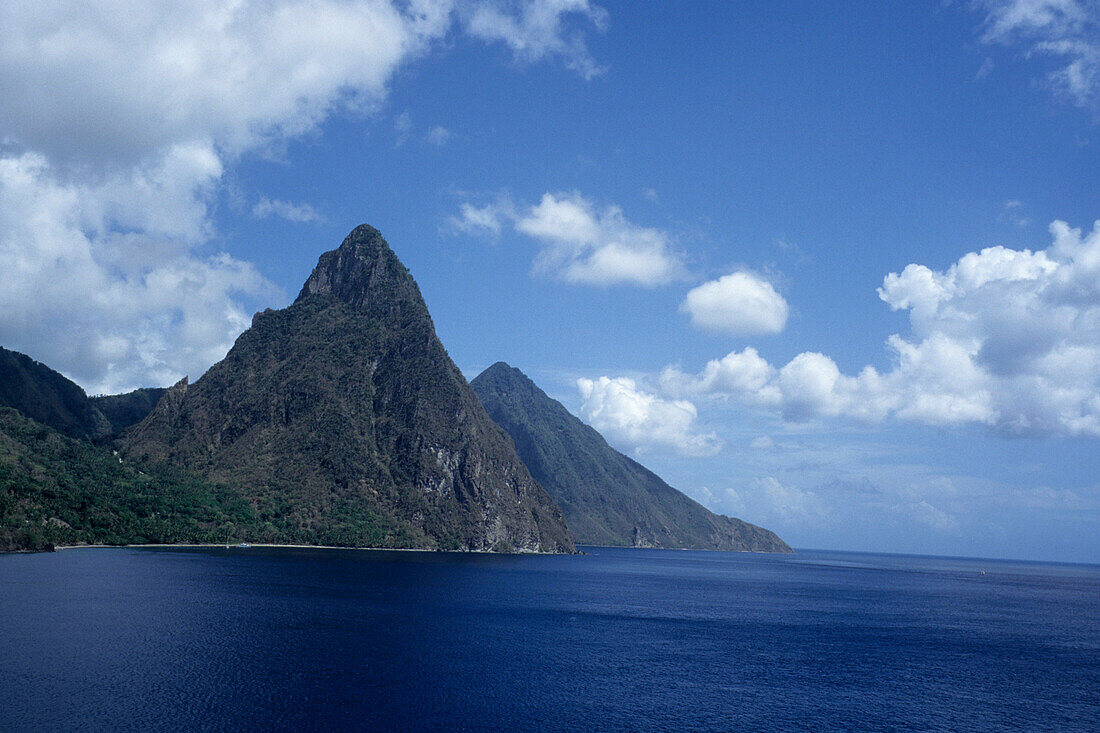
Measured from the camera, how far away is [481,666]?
10269 cm

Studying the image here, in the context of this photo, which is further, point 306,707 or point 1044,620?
point 1044,620

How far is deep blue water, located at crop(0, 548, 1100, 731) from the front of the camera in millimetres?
78875

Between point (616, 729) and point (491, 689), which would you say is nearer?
point (616, 729)

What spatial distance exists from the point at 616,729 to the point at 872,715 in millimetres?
34569

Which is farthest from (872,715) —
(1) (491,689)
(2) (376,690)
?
(2) (376,690)

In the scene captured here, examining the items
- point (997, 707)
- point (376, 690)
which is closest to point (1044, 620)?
point (997, 707)

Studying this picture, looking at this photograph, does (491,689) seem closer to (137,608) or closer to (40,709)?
(40,709)

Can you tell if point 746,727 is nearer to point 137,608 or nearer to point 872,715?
point 872,715

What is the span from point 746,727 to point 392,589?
119837 millimetres

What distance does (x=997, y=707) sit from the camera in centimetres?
9438

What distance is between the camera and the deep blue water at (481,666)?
78875 mm

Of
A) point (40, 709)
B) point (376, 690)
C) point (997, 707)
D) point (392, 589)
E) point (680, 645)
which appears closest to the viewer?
point (40, 709)

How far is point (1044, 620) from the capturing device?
188 m

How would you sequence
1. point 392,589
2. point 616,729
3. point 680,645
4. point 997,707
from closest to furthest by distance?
point 616,729, point 997,707, point 680,645, point 392,589
